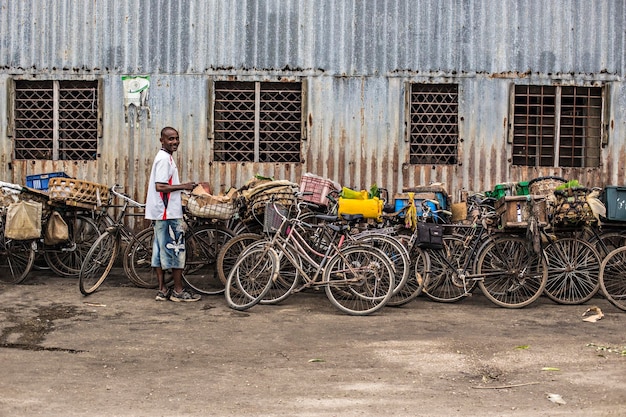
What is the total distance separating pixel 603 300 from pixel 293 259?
3967mm

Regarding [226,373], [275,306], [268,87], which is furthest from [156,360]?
[268,87]

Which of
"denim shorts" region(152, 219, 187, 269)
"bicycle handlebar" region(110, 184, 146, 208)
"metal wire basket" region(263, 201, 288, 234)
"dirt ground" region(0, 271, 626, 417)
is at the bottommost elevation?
"dirt ground" region(0, 271, 626, 417)

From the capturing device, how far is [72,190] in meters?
9.62

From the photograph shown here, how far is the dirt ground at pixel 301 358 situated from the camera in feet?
17.3

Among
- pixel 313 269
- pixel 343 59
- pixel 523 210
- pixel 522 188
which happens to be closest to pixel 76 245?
pixel 313 269

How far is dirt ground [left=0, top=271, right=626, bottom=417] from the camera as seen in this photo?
5.26 metres

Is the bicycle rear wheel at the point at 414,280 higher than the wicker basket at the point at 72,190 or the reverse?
the reverse

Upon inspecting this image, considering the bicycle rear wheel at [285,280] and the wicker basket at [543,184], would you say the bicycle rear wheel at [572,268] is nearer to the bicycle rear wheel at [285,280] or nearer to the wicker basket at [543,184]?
the wicker basket at [543,184]

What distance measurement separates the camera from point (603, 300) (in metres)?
9.38

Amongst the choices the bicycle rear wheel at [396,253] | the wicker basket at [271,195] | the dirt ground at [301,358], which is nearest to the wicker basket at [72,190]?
the dirt ground at [301,358]

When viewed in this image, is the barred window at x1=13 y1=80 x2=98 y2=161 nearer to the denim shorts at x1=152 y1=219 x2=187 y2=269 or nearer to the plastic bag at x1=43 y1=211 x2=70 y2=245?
the plastic bag at x1=43 y1=211 x2=70 y2=245

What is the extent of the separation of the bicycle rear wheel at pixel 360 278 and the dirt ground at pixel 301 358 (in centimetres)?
23

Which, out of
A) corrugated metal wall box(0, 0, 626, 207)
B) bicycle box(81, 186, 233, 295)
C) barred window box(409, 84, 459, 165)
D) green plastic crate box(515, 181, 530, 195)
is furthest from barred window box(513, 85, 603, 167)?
bicycle box(81, 186, 233, 295)

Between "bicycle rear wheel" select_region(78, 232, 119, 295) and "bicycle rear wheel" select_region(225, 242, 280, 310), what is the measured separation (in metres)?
1.75
